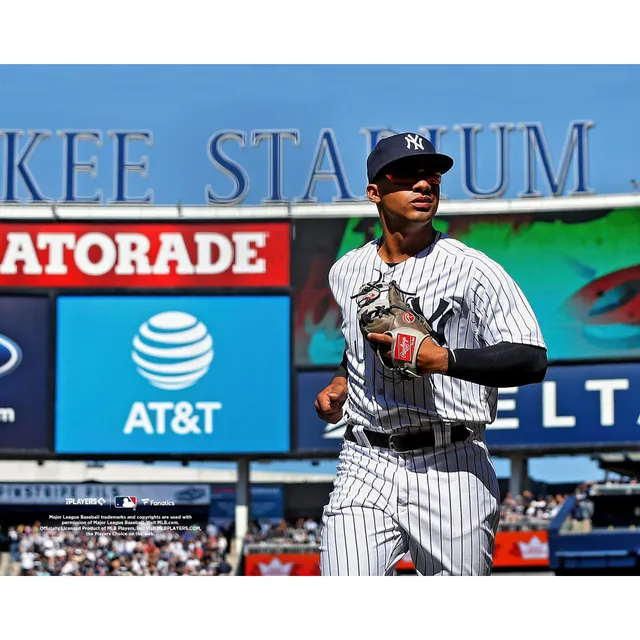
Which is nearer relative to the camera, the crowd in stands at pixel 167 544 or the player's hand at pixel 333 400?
the player's hand at pixel 333 400

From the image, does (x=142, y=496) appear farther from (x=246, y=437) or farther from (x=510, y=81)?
(x=510, y=81)

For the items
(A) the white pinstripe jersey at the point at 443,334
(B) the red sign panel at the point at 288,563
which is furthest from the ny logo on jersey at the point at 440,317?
(B) the red sign panel at the point at 288,563

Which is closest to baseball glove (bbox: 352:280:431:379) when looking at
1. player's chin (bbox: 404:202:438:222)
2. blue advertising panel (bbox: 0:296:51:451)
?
player's chin (bbox: 404:202:438:222)

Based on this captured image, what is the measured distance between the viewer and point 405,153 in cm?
234

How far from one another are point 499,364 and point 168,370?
3.22 metres

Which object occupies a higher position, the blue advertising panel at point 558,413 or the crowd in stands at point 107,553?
the blue advertising panel at point 558,413

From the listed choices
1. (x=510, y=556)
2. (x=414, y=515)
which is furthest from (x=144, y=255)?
(x=414, y=515)

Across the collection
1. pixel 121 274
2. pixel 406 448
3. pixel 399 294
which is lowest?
pixel 406 448

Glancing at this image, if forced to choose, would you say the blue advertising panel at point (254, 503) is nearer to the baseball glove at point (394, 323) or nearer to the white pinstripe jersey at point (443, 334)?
the white pinstripe jersey at point (443, 334)

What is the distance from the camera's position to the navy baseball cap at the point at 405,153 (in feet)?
7.68

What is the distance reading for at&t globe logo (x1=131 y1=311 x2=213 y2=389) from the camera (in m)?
5.11

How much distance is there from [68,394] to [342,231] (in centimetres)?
155

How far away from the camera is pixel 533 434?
546cm

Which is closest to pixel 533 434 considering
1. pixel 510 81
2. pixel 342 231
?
pixel 342 231
